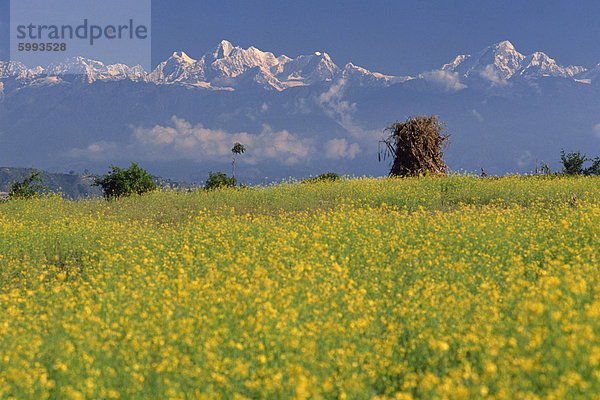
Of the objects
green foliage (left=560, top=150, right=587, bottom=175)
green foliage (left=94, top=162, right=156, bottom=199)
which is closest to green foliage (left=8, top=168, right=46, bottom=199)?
green foliage (left=94, top=162, right=156, bottom=199)

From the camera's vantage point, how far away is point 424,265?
8289 millimetres

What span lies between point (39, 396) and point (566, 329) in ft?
16.5

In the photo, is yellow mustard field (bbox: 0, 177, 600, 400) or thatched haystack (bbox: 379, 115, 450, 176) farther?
thatched haystack (bbox: 379, 115, 450, 176)

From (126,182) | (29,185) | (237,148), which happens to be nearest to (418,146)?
(126,182)

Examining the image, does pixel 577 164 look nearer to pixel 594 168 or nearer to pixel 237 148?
pixel 594 168

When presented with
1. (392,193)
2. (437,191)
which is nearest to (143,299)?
(392,193)

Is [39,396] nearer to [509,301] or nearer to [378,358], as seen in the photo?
[378,358]

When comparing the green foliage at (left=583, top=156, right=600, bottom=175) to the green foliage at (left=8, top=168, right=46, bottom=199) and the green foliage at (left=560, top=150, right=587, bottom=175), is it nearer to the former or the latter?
the green foliage at (left=560, top=150, right=587, bottom=175)

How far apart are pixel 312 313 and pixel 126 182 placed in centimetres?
2036

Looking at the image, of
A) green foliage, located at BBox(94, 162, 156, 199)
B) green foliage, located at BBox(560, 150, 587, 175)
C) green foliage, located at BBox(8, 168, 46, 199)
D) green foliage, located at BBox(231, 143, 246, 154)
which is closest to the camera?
green foliage, located at BBox(94, 162, 156, 199)

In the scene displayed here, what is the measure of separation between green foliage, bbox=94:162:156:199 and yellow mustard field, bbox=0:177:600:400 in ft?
37.8

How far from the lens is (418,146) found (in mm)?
24609

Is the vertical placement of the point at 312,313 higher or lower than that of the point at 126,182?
lower

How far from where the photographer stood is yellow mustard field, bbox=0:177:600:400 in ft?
13.5
